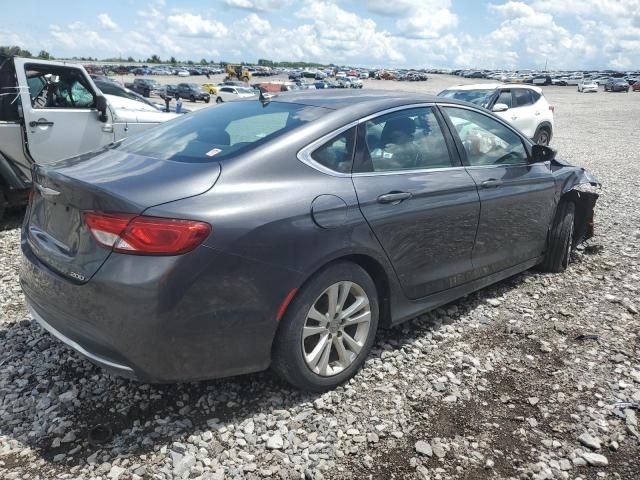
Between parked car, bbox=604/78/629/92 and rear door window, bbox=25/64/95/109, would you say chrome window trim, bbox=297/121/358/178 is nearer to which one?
rear door window, bbox=25/64/95/109

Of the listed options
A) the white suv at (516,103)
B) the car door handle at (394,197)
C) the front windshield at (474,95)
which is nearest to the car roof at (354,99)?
the car door handle at (394,197)

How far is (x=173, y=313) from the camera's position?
2.40 m

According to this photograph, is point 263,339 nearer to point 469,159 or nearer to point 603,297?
point 469,159

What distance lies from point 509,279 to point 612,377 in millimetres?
1648

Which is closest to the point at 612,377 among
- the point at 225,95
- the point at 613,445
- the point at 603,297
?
the point at 613,445

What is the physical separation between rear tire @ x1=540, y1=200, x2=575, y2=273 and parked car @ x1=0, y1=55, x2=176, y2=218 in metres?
5.43

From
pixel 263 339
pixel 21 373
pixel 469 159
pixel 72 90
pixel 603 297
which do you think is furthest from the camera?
pixel 72 90

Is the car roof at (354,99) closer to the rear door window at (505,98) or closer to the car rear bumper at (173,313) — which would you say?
the car rear bumper at (173,313)

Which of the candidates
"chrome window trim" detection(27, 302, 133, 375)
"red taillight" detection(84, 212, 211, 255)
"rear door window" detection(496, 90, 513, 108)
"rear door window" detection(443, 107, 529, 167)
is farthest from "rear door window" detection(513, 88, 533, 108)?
"chrome window trim" detection(27, 302, 133, 375)

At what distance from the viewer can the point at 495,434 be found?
2.83m

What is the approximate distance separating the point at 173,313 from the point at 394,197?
145 cm

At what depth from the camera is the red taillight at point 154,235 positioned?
7.75ft

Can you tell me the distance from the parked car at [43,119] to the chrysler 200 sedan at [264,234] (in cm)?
337

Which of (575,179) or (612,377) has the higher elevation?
(575,179)
